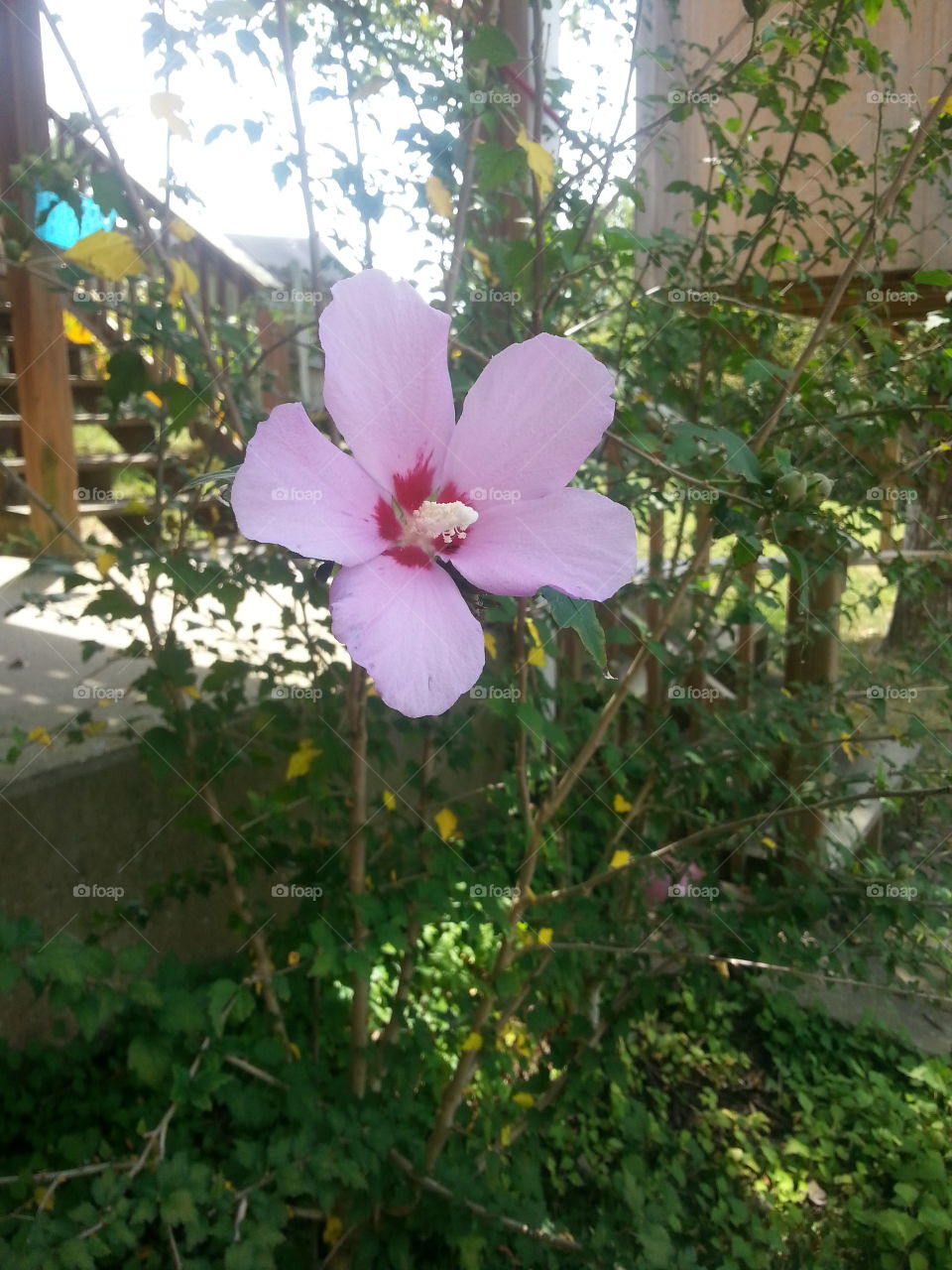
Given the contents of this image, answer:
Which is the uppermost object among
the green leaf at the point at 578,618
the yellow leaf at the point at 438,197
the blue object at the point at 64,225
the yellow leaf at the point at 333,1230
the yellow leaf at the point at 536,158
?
the yellow leaf at the point at 536,158

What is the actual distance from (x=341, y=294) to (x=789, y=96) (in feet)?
7.30

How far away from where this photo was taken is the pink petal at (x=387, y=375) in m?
0.48

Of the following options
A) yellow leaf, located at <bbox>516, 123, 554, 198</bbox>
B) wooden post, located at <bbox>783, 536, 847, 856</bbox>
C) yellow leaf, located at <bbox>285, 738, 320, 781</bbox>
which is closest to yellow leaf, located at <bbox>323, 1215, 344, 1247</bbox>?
yellow leaf, located at <bbox>285, 738, 320, 781</bbox>

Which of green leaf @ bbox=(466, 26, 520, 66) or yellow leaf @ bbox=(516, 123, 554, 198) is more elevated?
green leaf @ bbox=(466, 26, 520, 66)

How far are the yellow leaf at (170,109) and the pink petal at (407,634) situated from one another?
1.13m

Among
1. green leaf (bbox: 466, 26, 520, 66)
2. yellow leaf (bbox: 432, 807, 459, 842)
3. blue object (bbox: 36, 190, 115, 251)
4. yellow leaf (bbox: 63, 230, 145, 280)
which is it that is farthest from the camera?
yellow leaf (bbox: 432, 807, 459, 842)

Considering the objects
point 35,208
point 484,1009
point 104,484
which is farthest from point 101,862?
point 104,484

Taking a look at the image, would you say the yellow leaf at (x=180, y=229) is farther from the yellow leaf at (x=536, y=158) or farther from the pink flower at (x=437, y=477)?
the pink flower at (x=437, y=477)

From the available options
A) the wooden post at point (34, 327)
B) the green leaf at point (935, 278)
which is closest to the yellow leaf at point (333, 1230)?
the wooden post at point (34, 327)

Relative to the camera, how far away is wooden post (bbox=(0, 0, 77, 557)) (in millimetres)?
1748

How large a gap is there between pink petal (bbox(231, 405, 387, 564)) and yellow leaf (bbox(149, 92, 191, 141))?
43.0 inches

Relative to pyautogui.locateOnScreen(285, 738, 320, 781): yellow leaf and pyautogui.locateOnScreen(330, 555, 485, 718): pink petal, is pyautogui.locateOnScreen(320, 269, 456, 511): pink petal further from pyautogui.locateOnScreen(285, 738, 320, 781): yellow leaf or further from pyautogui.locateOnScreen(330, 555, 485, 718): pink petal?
pyautogui.locateOnScreen(285, 738, 320, 781): yellow leaf

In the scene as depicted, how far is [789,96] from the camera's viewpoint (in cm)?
219

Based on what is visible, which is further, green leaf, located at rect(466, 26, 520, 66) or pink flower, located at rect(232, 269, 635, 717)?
green leaf, located at rect(466, 26, 520, 66)
